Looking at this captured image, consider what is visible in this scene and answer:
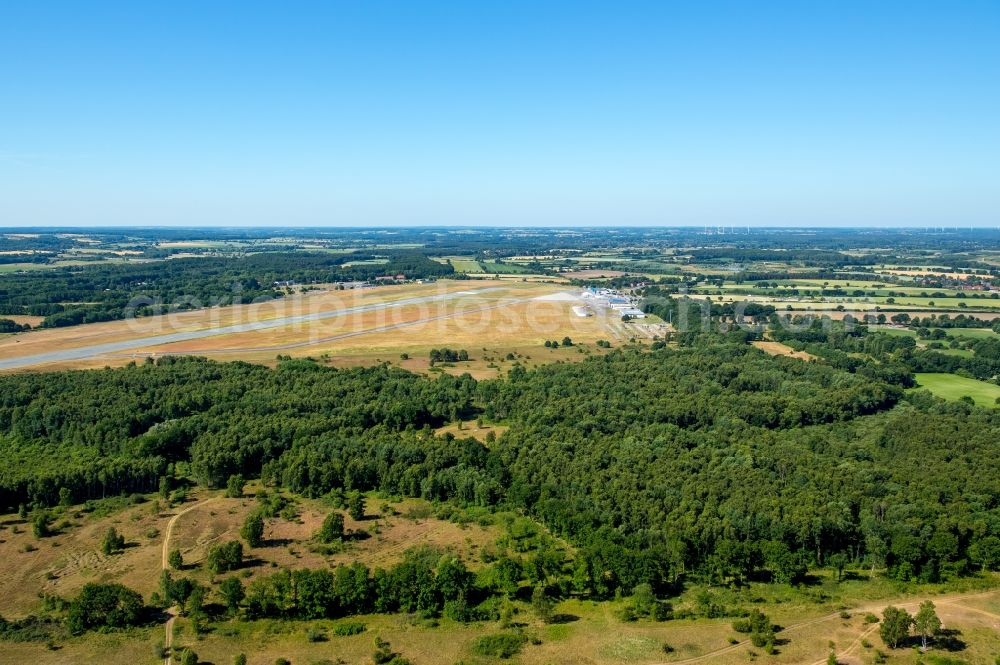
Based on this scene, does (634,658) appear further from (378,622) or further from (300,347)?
(300,347)

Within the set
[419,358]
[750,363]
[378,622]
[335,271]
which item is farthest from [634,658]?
[335,271]

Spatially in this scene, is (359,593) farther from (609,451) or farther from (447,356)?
(447,356)

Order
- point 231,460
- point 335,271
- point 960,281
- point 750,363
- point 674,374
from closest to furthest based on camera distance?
point 231,460 → point 674,374 → point 750,363 → point 960,281 → point 335,271

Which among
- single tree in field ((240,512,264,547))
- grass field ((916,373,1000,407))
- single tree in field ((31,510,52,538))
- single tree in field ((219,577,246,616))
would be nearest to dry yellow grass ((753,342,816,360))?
grass field ((916,373,1000,407))

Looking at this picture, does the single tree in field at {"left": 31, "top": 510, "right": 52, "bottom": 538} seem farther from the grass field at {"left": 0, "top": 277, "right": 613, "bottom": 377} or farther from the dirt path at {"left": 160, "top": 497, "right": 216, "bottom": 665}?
the grass field at {"left": 0, "top": 277, "right": 613, "bottom": 377}

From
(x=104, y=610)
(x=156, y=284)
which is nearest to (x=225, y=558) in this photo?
(x=104, y=610)
